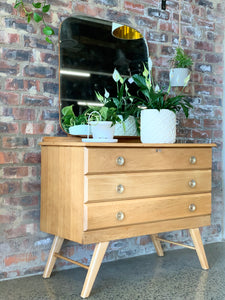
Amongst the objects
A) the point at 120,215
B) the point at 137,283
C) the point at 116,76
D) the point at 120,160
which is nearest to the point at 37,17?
the point at 116,76

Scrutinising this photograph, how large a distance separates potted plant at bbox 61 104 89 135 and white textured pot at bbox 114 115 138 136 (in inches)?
9.3

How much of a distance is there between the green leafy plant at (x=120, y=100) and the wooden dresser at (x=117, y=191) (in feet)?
1.06

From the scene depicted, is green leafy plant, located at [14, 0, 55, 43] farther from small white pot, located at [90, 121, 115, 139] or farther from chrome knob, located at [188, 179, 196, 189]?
chrome knob, located at [188, 179, 196, 189]

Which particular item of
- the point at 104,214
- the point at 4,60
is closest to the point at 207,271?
the point at 104,214

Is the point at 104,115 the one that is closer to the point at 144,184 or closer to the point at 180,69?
the point at 144,184

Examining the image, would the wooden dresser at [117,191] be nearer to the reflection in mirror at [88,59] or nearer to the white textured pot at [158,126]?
the white textured pot at [158,126]

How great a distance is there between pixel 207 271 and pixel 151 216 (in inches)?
23.3

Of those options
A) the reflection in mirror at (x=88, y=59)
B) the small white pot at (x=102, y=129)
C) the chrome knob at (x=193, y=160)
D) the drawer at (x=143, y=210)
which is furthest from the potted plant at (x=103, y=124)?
the chrome knob at (x=193, y=160)

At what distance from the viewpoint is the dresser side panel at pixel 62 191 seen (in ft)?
6.29

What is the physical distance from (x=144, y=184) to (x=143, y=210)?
132mm

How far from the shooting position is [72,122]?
233cm

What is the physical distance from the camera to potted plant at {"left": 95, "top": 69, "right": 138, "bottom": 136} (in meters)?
2.39

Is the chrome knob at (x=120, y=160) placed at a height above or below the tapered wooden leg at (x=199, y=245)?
above

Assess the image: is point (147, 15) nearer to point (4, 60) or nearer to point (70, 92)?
point (70, 92)
